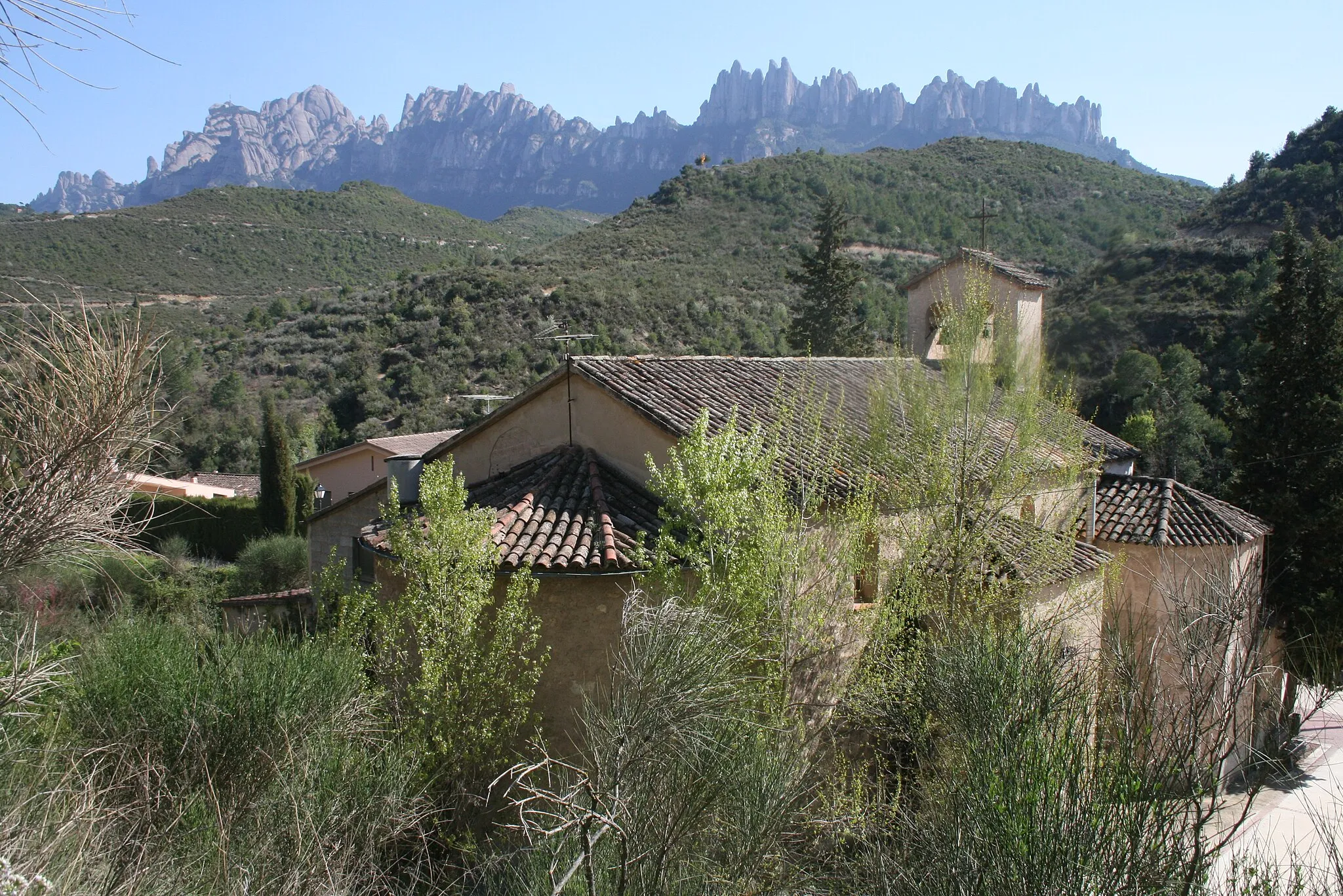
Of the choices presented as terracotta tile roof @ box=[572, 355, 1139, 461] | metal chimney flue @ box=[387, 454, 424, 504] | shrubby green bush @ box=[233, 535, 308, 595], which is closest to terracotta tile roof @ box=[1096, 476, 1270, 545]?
terracotta tile roof @ box=[572, 355, 1139, 461]

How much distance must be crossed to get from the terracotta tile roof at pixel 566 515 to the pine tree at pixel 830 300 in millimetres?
22608

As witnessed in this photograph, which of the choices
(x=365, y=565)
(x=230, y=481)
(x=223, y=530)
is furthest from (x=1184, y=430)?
(x=230, y=481)

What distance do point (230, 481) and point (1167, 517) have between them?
34837 mm

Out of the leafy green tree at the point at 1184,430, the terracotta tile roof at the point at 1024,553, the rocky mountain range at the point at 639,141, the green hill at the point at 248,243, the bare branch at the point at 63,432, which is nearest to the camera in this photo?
the bare branch at the point at 63,432

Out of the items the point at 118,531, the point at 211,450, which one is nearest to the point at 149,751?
the point at 118,531

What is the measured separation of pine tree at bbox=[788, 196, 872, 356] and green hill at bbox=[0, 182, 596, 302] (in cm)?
2360

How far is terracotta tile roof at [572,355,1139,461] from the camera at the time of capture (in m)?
11.6

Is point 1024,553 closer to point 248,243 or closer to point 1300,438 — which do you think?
point 1300,438

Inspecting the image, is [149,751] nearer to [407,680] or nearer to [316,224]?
[407,680]

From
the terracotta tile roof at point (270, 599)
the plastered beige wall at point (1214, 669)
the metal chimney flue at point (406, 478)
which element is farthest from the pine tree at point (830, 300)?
the plastered beige wall at point (1214, 669)

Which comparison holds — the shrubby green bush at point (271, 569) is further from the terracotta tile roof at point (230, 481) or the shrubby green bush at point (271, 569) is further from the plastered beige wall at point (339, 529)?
the terracotta tile roof at point (230, 481)

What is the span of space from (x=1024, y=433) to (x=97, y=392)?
972 cm

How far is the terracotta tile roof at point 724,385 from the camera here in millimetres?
11609

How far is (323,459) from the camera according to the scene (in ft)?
95.2
